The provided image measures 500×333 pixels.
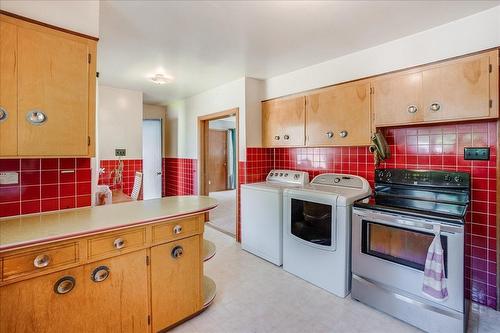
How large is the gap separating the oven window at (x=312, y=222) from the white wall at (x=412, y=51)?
1399 mm

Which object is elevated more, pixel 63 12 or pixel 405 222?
pixel 63 12

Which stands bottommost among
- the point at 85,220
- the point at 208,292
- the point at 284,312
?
the point at 284,312

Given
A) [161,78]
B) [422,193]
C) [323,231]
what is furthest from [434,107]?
[161,78]

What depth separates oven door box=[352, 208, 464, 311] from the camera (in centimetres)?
177

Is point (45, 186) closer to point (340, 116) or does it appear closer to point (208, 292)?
point (208, 292)

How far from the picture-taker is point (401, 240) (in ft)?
6.68

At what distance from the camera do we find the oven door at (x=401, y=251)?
1.77 m

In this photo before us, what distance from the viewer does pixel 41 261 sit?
1.33 m

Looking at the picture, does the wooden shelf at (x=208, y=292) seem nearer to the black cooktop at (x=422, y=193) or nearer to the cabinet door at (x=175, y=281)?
the cabinet door at (x=175, y=281)

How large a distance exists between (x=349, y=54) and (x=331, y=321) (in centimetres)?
253

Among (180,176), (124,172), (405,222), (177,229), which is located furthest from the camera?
(180,176)

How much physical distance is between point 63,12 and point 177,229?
5.37ft

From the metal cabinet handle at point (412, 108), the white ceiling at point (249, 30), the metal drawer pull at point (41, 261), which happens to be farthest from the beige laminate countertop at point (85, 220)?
the metal cabinet handle at point (412, 108)

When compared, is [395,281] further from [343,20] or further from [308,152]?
[343,20]
